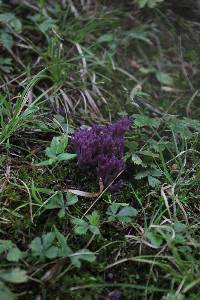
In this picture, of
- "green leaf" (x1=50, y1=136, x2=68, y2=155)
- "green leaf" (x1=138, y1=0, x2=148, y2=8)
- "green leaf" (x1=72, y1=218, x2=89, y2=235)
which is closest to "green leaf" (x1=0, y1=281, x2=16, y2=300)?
"green leaf" (x1=72, y1=218, x2=89, y2=235)

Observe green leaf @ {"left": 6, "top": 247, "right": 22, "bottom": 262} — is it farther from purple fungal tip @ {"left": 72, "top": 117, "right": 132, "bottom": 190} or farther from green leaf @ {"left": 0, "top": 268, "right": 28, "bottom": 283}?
purple fungal tip @ {"left": 72, "top": 117, "right": 132, "bottom": 190}

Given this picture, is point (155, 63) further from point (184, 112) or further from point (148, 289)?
point (148, 289)

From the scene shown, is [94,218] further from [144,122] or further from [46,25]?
[46,25]

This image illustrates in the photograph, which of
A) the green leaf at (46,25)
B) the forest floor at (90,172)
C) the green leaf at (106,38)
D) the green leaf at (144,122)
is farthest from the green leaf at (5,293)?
the green leaf at (106,38)

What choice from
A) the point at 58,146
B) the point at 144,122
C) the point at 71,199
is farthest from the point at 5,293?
the point at 144,122

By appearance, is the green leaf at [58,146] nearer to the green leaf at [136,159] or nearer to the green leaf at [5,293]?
the green leaf at [136,159]

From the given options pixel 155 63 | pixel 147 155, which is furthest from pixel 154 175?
pixel 155 63
